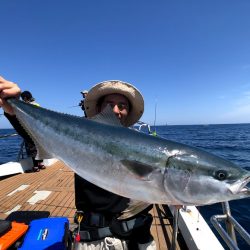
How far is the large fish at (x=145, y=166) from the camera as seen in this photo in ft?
6.28

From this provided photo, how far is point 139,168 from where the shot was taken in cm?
197

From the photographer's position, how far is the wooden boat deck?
5328 mm

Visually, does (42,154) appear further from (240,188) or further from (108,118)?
(240,188)

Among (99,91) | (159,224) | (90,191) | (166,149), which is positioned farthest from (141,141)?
(159,224)

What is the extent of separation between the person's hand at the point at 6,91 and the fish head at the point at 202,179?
1907 millimetres

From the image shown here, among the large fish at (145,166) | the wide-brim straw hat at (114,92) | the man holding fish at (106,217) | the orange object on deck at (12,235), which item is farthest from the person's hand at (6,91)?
the orange object on deck at (12,235)

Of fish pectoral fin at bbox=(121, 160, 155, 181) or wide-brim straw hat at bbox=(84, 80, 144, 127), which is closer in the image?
fish pectoral fin at bbox=(121, 160, 155, 181)

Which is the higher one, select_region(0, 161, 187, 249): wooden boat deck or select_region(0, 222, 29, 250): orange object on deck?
select_region(0, 222, 29, 250): orange object on deck

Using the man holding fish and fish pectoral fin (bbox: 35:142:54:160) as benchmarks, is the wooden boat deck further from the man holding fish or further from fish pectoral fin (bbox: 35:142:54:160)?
fish pectoral fin (bbox: 35:142:54:160)

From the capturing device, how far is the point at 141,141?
2141 mm

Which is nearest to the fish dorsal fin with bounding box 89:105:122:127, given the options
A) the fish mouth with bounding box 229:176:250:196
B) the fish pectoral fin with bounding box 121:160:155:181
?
the fish pectoral fin with bounding box 121:160:155:181

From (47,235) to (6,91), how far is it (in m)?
2.20

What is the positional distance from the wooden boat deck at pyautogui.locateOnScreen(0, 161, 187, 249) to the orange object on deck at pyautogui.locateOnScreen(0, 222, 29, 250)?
1525 mm

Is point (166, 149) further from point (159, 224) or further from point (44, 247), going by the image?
point (159, 224)
